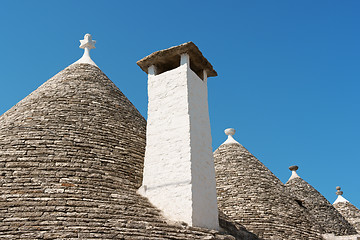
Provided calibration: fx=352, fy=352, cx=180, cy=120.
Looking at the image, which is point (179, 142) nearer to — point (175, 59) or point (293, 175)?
point (175, 59)

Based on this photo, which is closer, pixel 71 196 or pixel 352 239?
pixel 71 196

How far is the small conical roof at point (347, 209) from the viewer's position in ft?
65.9

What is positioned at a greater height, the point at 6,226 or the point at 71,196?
the point at 71,196

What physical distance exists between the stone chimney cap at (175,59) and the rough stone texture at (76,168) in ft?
5.33

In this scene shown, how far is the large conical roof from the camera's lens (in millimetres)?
10930

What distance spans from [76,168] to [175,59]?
13.9ft

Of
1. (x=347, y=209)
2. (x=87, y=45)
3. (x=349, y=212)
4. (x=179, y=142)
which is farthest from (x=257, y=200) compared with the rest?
(x=347, y=209)

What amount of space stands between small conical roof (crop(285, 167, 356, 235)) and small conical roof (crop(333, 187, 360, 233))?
5375 millimetres

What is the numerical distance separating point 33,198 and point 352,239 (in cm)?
1093

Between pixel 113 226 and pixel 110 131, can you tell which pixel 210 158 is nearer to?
pixel 110 131

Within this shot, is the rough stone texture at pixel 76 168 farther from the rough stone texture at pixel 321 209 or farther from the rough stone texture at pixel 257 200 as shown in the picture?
the rough stone texture at pixel 321 209

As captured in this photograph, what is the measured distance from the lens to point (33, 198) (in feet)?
21.2

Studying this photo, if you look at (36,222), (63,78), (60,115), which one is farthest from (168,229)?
(63,78)

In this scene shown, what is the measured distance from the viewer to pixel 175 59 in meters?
9.95
